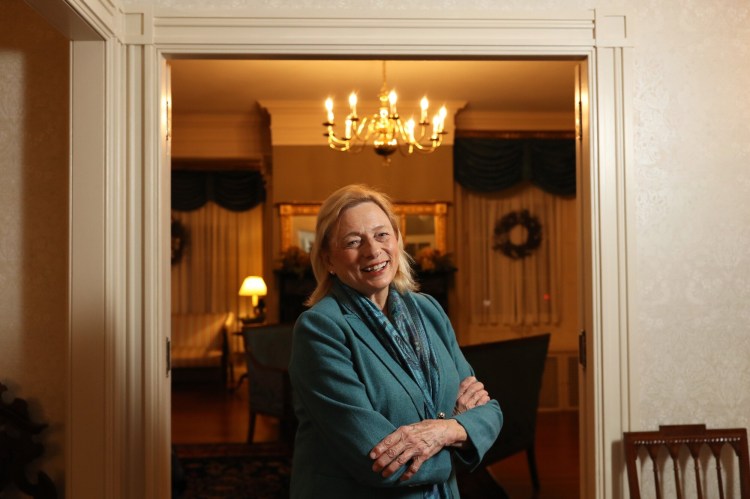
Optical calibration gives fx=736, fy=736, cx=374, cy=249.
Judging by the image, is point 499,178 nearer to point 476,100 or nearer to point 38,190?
point 476,100

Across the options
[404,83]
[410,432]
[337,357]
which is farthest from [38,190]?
[404,83]

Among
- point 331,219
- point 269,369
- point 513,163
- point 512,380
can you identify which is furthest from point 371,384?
point 513,163

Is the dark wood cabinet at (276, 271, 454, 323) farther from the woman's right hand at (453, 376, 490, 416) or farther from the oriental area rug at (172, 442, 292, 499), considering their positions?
the woman's right hand at (453, 376, 490, 416)

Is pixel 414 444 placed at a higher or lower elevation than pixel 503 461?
higher

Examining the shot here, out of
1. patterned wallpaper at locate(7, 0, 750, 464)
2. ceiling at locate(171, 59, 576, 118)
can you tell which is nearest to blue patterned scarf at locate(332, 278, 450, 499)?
patterned wallpaper at locate(7, 0, 750, 464)

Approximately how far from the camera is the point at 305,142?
7363 mm

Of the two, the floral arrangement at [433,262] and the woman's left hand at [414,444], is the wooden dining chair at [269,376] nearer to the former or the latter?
the floral arrangement at [433,262]

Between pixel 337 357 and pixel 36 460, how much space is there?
144cm

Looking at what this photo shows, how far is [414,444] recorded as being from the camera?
1.67m

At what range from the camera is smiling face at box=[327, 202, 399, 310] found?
71.6 inches

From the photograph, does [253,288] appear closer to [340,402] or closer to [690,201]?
[690,201]

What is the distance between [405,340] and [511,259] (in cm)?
623

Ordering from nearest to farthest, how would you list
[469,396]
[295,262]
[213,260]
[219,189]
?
[469,396]
[295,262]
[219,189]
[213,260]

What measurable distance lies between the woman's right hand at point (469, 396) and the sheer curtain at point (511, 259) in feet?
19.6
